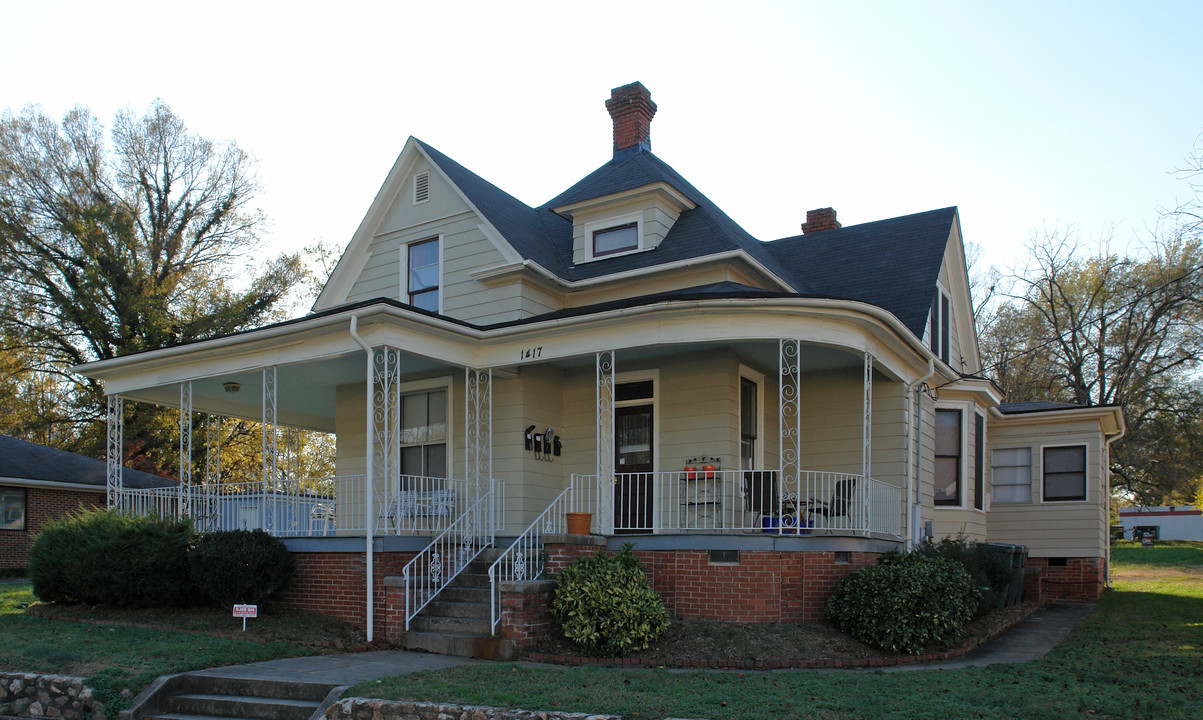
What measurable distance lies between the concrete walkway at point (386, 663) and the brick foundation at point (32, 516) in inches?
650

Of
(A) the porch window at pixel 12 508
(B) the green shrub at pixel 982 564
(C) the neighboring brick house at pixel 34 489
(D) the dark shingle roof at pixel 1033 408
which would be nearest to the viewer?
(B) the green shrub at pixel 982 564

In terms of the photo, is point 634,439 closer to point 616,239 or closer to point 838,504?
point 838,504

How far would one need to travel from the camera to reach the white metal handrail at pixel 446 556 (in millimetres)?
10844

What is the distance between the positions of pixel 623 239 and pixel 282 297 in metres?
21.6

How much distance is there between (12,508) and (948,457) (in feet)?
73.6

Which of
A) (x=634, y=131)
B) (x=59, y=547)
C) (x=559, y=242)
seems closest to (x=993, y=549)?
(x=559, y=242)

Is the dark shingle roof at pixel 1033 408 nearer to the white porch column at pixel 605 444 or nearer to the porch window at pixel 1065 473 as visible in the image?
the porch window at pixel 1065 473

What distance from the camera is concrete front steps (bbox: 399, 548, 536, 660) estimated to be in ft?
32.3

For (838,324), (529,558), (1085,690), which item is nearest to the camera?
(1085,690)

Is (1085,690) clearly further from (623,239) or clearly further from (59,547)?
(59,547)

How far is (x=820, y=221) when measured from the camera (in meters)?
20.9

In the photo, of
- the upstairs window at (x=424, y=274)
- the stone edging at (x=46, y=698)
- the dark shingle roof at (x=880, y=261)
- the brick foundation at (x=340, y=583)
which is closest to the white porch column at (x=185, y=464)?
the brick foundation at (x=340, y=583)

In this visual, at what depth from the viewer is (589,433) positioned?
14.1 m

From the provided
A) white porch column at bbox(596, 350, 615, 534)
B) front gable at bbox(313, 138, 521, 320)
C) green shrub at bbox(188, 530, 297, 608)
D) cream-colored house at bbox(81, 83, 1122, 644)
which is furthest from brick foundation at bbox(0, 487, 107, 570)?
white porch column at bbox(596, 350, 615, 534)
